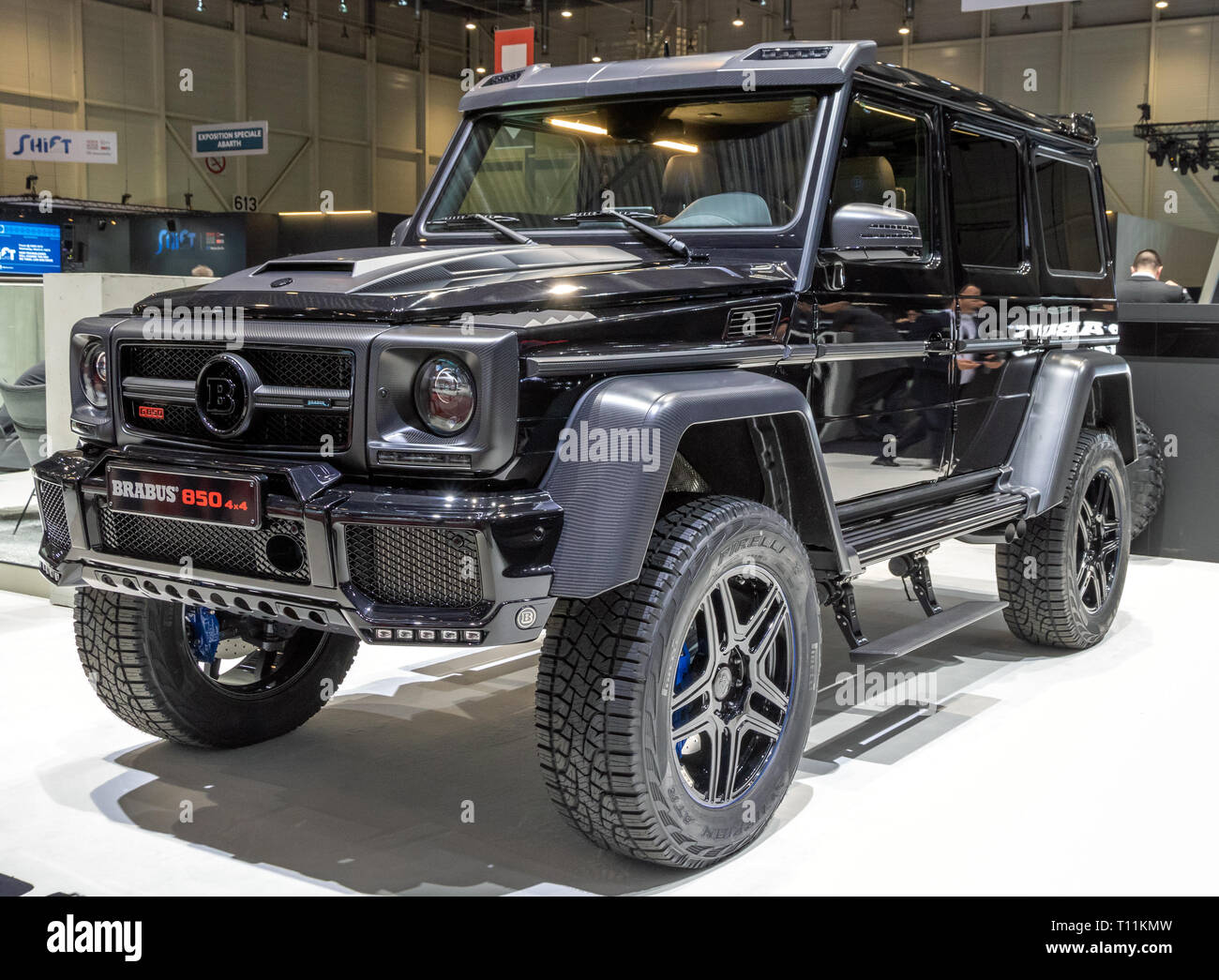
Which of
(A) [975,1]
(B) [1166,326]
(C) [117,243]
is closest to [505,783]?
(B) [1166,326]

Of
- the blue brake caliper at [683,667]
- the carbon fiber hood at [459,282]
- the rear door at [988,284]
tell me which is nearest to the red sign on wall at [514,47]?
the rear door at [988,284]

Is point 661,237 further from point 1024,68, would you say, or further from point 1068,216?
point 1024,68

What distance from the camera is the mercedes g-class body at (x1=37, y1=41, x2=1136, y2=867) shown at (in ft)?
9.12

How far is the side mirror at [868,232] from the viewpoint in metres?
3.55

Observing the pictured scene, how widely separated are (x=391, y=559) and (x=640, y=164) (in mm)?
1802

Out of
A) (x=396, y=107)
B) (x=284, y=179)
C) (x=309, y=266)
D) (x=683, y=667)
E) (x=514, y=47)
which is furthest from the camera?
(x=396, y=107)

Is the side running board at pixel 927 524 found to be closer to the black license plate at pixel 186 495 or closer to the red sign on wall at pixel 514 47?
the black license plate at pixel 186 495

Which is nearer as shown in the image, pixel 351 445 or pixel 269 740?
pixel 351 445

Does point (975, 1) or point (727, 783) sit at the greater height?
point (975, 1)

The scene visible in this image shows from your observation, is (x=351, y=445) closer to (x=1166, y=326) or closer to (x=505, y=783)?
(x=505, y=783)

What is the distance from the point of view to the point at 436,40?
29062 mm

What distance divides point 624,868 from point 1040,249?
3178 millimetres

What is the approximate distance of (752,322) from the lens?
3436 millimetres

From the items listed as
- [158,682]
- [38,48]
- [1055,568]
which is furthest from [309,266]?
[38,48]
